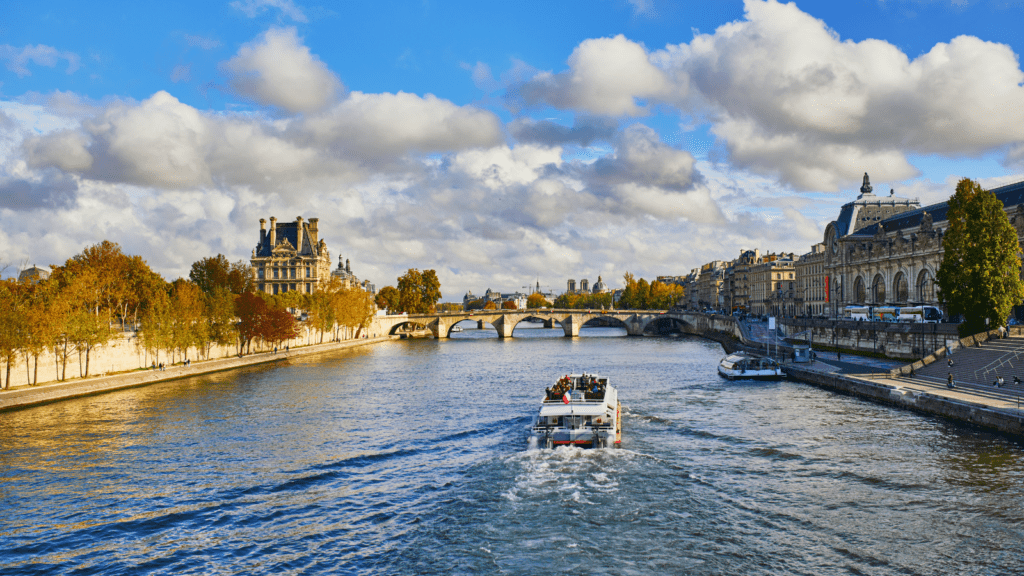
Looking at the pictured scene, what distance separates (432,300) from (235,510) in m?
136

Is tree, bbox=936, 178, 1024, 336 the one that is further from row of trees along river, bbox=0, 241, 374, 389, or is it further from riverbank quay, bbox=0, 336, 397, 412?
row of trees along river, bbox=0, 241, 374, 389

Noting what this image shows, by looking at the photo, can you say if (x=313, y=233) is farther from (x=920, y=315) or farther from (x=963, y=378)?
(x=963, y=378)

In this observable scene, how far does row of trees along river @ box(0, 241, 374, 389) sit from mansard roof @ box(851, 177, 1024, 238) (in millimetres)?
82403

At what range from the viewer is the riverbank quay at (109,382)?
45.5m

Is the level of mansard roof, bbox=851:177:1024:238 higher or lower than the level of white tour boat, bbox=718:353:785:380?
higher

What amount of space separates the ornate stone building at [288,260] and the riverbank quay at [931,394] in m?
119

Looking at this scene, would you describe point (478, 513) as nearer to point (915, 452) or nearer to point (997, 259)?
point (915, 452)

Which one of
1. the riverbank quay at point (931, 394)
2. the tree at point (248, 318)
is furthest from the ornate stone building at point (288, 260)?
the riverbank quay at point (931, 394)

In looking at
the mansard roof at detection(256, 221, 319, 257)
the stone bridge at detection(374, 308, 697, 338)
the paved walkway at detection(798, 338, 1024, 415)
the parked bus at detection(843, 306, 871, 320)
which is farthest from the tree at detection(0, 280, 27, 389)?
the mansard roof at detection(256, 221, 319, 257)

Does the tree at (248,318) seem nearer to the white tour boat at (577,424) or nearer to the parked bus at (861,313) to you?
the white tour boat at (577,424)

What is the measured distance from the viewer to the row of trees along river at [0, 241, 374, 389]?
50.1m

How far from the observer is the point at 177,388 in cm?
5600

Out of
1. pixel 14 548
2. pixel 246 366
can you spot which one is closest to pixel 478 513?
pixel 14 548

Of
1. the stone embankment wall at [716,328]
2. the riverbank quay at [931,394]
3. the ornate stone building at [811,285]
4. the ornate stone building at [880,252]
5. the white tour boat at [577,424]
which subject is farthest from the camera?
the ornate stone building at [811,285]
